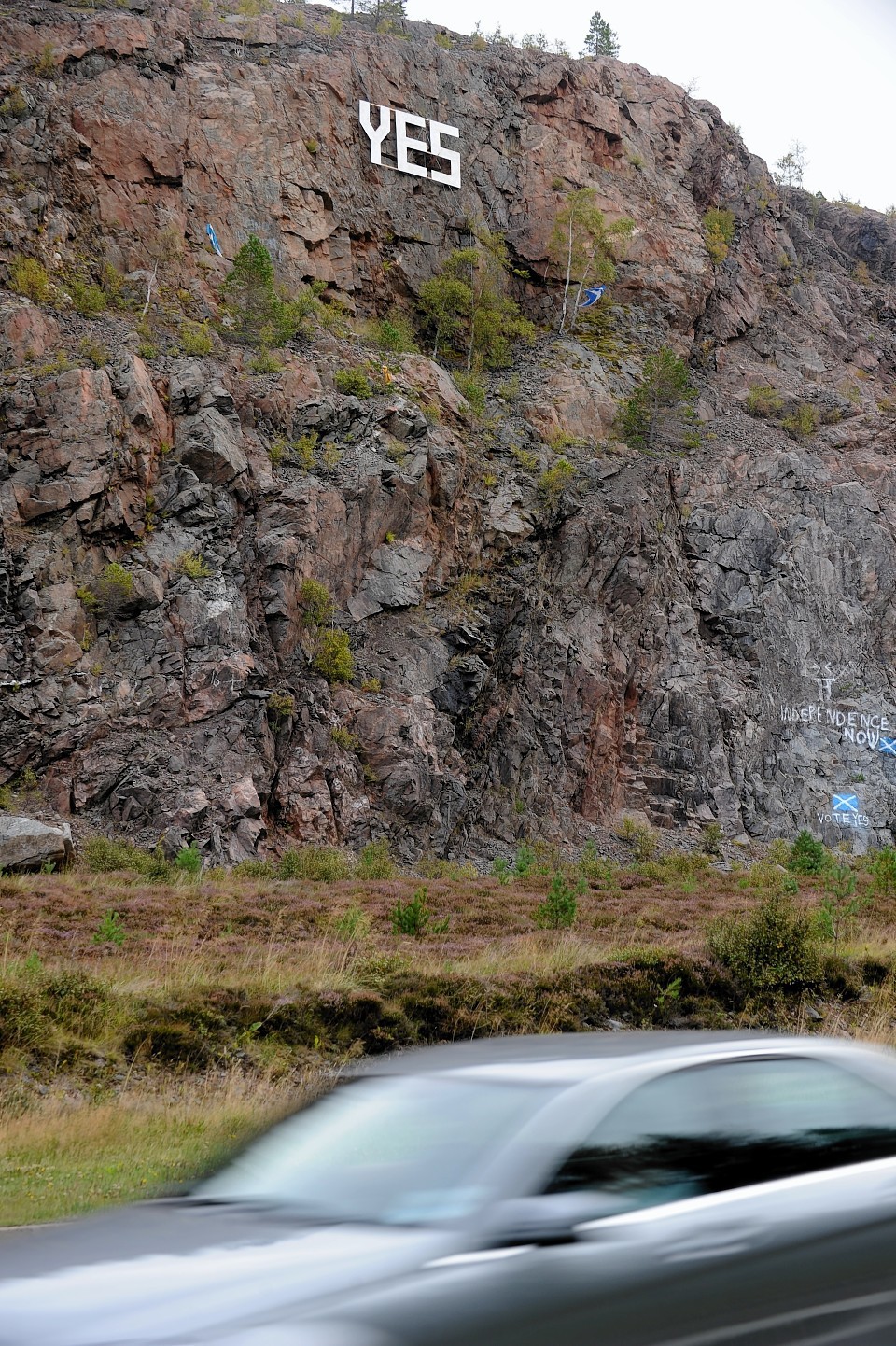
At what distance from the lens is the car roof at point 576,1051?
3979 millimetres

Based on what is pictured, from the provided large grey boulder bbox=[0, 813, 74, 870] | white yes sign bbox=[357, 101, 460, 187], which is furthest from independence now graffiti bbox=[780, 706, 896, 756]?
white yes sign bbox=[357, 101, 460, 187]

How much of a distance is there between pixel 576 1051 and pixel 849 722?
41.8 metres

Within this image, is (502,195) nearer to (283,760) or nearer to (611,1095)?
(283,760)

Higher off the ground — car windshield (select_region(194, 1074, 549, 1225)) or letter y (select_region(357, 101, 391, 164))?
letter y (select_region(357, 101, 391, 164))

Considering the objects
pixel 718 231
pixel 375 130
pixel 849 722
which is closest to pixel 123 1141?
pixel 849 722

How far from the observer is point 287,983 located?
44.1ft

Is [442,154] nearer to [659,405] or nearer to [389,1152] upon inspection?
[659,405]

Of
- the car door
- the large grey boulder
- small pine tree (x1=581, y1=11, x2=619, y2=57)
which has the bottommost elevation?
the large grey boulder

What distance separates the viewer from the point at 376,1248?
10.3 feet

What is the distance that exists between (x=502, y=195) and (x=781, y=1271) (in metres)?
57.7

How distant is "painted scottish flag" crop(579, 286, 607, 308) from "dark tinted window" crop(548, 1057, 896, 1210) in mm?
54388

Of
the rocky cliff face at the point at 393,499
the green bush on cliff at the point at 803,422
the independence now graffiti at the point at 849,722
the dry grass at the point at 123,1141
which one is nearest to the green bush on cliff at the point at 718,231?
the rocky cliff face at the point at 393,499

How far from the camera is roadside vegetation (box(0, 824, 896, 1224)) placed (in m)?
9.34

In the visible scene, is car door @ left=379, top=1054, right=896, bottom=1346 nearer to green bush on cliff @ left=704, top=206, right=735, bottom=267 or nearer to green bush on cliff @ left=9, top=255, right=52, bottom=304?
green bush on cliff @ left=9, top=255, right=52, bottom=304
